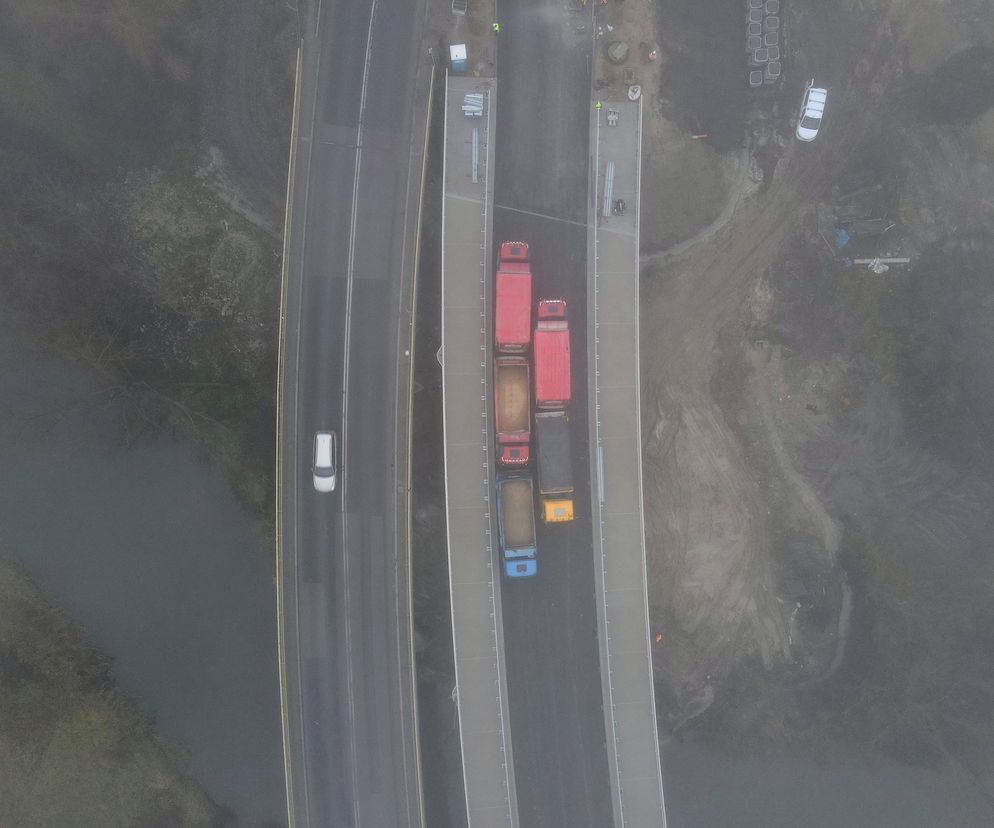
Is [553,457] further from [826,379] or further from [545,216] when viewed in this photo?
[826,379]

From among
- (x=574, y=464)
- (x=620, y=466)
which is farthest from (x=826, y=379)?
(x=574, y=464)

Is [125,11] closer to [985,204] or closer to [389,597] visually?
[389,597]

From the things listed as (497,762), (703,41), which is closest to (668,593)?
(497,762)

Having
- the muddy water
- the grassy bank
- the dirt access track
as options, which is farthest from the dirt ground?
the grassy bank

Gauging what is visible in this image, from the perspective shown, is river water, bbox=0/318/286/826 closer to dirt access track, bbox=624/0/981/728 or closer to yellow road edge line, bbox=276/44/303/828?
yellow road edge line, bbox=276/44/303/828

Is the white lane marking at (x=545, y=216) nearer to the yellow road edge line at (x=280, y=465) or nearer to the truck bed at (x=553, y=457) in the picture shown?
the truck bed at (x=553, y=457)

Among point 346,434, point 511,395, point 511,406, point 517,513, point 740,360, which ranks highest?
point 740,360

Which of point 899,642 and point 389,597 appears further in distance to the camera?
point 899,642
